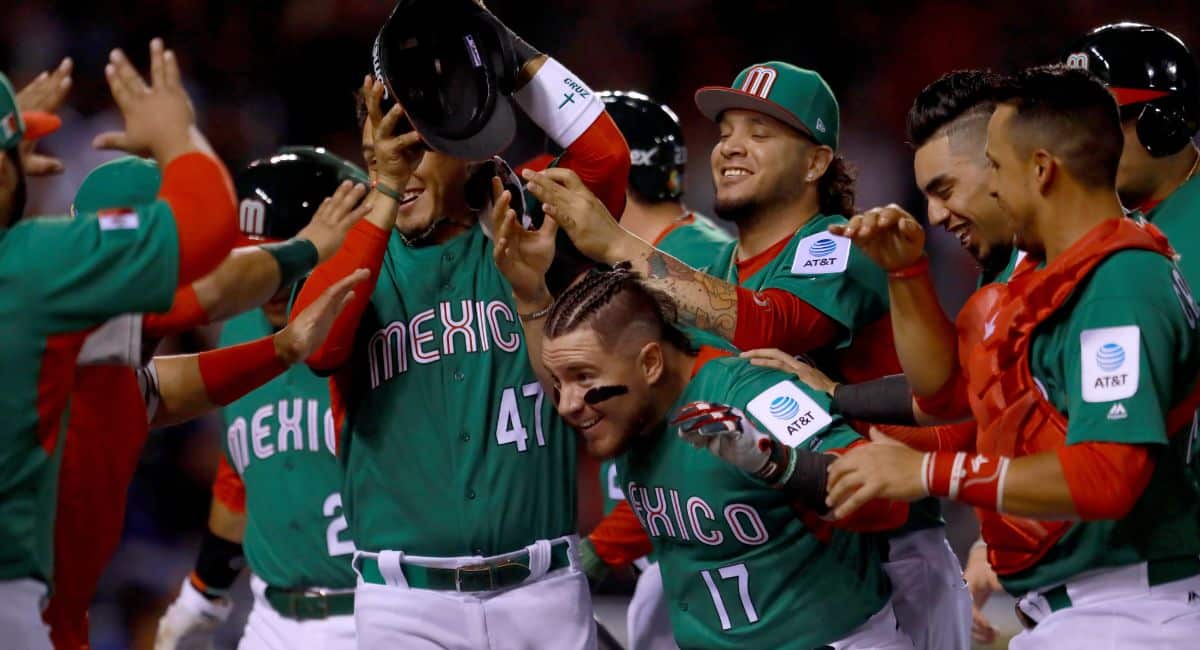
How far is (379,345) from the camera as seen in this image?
388 centimetres

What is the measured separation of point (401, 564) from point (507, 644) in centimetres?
34

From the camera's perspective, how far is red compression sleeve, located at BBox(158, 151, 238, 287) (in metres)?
2.80

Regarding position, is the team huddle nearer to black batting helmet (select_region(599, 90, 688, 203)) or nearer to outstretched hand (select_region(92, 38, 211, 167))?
outstretched hand (select_region(92, 38, 211, 167))

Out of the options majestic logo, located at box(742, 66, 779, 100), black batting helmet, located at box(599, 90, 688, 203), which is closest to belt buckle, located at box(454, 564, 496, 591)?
majestic logo, located at box(742, 66, 779, 100)

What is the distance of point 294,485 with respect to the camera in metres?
4.81

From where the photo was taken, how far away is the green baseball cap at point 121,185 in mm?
3439

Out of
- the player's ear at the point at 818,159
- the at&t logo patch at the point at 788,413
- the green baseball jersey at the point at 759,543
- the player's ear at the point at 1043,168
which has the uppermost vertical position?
the player's ear at the point at 1043,168

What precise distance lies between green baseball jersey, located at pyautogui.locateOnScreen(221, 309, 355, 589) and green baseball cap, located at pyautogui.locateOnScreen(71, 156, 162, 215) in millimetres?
1369

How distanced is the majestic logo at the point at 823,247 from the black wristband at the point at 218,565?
8.35ft

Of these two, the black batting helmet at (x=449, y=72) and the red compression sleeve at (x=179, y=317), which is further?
the black batting helmet at (x=449, y=72)

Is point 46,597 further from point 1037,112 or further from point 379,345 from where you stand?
point 1037,112

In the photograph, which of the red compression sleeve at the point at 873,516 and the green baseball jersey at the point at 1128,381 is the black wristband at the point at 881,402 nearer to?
the red compression sleeve at the point at 873,516

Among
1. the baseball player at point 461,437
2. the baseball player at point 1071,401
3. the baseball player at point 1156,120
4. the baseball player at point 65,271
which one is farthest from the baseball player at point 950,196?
the baseball player at point 65,271

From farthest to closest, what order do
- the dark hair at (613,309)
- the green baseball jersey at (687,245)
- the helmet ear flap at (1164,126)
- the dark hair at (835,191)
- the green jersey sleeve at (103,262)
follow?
the green baseball jersey at (687,245) → the dark hair at (835,191) → the helmet ear flap at (1164,126) → the dark hair at (613,309) → the green jersey sleeve at (103,262)
